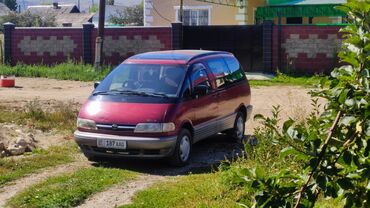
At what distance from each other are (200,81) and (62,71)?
46.3 ft

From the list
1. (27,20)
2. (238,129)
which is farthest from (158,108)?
(27,20)

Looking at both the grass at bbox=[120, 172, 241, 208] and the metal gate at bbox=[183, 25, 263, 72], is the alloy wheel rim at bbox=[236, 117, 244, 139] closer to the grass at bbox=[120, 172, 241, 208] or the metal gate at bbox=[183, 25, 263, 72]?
the grass at bbox=[120, 172, 241, 208]

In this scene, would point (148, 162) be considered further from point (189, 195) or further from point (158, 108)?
point (189, 195)

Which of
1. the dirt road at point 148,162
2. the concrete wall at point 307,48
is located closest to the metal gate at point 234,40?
the concrete wall at point 307,48

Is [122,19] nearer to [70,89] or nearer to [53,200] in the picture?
[70,89]

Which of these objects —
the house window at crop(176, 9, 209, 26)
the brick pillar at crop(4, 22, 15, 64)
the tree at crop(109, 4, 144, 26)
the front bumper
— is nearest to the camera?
the front bumper

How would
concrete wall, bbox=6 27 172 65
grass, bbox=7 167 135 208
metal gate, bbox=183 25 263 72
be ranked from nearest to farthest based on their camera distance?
grass, bbox=7 167 135 208, metal gate, bbox=183 25 263 72, concrete wall, bbox=6 27 172 65

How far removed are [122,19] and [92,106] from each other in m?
48.4

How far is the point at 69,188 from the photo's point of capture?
7.14 metres

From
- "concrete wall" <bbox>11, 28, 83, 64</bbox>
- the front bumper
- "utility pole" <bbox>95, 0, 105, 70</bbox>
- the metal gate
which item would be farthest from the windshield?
"concrete wall" <bbox>11, 28, 83, 64</bbox>

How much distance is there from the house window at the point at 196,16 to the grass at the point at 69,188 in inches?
887

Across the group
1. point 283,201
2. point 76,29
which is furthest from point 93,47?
point 283,201

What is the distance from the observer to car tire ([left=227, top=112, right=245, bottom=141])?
35.0ft

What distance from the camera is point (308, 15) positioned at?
26141 millimetres
